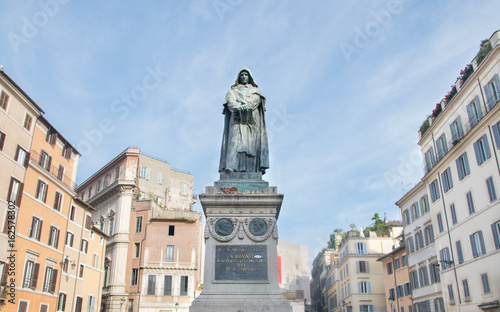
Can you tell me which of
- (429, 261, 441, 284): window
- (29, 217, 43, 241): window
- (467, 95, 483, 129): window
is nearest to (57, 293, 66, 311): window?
(29, 217, 43, 241): window

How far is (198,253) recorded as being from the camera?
54.4m

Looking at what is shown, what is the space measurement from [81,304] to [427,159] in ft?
118

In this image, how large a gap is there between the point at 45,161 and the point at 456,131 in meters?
34.3

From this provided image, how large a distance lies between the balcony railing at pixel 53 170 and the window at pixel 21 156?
1.04 m

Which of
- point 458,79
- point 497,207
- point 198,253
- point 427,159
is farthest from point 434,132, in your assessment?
point 198,253

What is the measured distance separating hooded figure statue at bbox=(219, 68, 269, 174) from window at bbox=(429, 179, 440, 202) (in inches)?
1176

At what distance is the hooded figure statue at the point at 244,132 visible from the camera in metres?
12.5

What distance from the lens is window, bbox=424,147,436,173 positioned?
38.9 metres

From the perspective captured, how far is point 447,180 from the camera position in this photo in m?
35.8

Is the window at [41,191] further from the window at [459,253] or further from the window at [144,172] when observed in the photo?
the window at [459,253]

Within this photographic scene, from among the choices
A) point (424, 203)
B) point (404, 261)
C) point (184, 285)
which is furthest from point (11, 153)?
point (404, 261)

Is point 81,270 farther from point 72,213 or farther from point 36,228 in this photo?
point 36,228

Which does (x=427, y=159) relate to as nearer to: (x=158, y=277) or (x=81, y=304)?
(x=158, y=277)

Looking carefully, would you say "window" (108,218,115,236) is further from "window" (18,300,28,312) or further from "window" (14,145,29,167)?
"window" (14,145,29,167)
